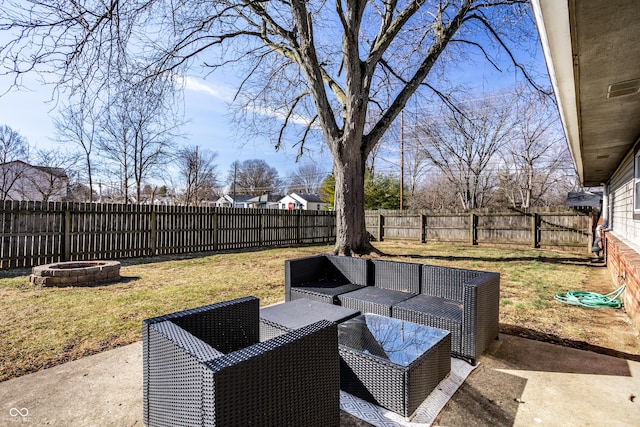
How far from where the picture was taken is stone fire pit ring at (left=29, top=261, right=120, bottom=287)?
498 centimetres

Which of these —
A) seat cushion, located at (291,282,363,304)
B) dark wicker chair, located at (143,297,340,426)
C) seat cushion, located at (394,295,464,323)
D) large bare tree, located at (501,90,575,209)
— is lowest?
seat cushion, located at (291,282,363,304)

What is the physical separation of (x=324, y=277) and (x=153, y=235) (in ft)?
22.4

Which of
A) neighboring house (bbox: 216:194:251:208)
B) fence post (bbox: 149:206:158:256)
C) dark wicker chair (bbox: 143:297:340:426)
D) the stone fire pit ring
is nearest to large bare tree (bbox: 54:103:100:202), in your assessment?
fence post (bbox: 149:206:158:256)

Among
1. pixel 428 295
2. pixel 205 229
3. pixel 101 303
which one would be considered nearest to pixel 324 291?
pixel 428 295

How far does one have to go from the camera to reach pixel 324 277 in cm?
396

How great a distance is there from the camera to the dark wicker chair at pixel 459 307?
241 cm

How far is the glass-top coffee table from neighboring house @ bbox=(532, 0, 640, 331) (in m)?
2.01

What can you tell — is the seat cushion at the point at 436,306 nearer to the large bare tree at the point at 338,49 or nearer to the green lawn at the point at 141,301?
the green lawn at the point at 141,301

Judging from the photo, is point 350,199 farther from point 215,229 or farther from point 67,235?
point 67,235

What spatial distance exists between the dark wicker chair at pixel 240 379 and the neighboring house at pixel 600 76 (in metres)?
2.02

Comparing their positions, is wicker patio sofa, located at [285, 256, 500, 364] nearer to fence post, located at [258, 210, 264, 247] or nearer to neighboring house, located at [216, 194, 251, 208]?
fence post, located at [258, 210, 264, 247]

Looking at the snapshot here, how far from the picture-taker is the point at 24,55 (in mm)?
2879

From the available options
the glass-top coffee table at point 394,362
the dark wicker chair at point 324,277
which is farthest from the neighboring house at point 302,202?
the glass-top coffee table at point 394,362

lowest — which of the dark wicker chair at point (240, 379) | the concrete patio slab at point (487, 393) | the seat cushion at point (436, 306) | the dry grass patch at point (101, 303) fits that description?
the dry grass patch at point (101, 303)
